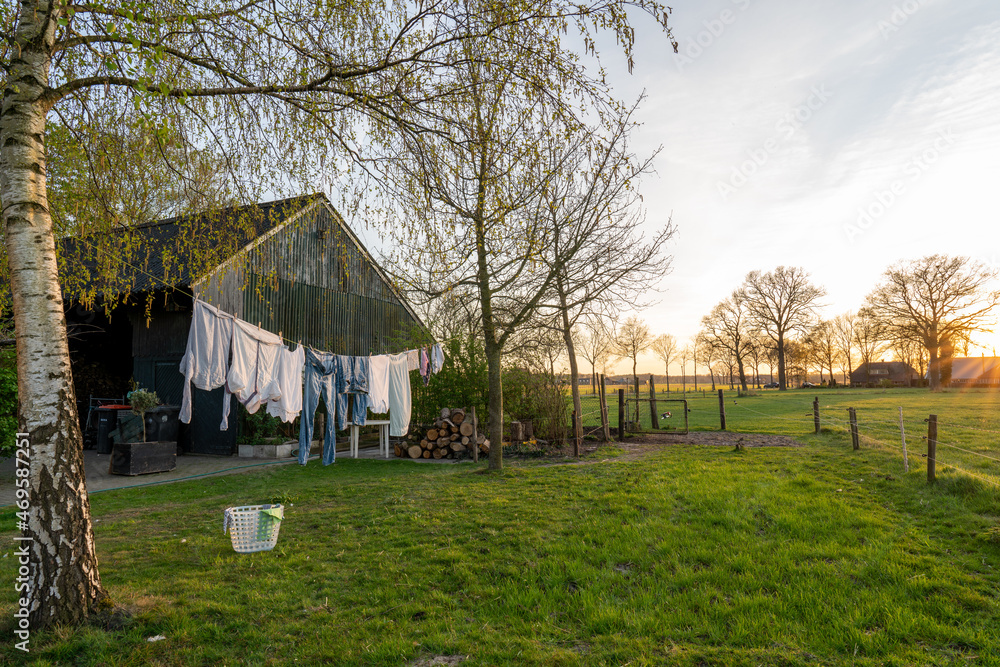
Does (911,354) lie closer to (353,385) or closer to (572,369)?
(572,369)

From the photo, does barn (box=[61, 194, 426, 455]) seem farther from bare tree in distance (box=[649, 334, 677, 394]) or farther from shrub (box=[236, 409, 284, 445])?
bare tree in distance (box=[649, 334, 677, 394])

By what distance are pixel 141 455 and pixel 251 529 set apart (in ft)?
20.4

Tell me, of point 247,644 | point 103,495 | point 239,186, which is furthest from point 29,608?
point 103,495

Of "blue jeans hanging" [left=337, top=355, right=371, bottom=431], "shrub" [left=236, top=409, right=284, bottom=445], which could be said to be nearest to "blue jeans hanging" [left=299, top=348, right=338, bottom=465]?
"blue jeans hanging" [left=337, top=355, right=371, bottom=431]

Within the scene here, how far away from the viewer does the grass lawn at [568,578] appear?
3217 mm

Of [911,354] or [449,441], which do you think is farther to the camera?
[911,354]

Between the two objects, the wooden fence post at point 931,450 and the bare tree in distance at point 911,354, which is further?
the bare tree in distance at point 911,354

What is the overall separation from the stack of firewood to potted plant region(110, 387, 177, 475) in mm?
4766

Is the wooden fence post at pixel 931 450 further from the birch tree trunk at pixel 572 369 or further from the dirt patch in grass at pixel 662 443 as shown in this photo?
the birch tree trunk at pixel 572 369

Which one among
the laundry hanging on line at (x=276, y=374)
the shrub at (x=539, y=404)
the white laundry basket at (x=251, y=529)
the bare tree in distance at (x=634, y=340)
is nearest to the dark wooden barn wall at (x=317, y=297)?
the laundry hanging on line at (x=276, y=374)

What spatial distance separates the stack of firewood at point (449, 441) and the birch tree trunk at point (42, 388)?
8.71m

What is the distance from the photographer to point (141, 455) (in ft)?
31.3

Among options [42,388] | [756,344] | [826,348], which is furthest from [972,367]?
[42,388]

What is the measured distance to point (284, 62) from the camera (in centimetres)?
458
